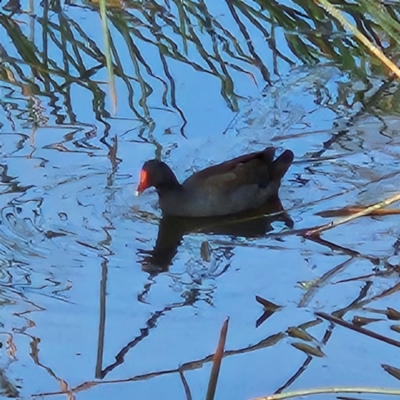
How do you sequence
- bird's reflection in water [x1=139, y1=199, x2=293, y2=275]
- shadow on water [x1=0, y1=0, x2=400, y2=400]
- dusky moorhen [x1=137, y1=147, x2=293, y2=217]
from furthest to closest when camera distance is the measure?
dusky moorhen [x1=137, y1=147, x2=293, y2=217] < bird's reflection in water [x1=139, y1=199, x2=293, y2=275] < shadow on water [x1=0, y1=0, x2=400, y2=400]

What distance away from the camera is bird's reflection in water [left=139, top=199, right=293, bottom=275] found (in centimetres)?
482

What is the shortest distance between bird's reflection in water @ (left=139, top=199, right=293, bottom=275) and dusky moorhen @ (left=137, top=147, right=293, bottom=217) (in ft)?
0.16

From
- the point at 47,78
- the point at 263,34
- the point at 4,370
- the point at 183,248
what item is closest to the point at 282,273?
the point at 183,248

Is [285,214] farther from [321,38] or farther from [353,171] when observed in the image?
[321,38]

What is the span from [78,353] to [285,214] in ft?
5.41

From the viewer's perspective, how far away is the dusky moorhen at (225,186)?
5203mm

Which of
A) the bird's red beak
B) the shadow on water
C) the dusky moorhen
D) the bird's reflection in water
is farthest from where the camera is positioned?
the dusky moorhen

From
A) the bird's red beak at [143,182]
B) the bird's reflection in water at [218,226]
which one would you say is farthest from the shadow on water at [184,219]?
the bird's red beak at [143,182]

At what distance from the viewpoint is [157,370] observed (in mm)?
3707

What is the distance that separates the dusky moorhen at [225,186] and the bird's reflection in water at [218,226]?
5 centimetres

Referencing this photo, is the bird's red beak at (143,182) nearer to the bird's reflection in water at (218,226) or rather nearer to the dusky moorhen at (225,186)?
the dusky moorhen at (225,186)

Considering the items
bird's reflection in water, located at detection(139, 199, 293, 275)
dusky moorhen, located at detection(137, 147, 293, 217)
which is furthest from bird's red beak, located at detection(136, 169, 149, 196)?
bird's reflection in water, located at detection(139, 199, 293, 275)

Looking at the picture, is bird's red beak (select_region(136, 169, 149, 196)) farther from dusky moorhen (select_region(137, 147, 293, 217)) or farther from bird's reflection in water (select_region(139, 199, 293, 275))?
bird's reflection in water (select_region(139, 199, 293, 275))

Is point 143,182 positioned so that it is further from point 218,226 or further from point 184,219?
point 218,226
